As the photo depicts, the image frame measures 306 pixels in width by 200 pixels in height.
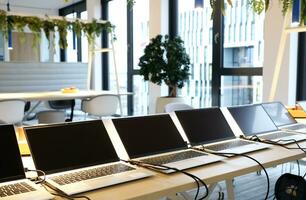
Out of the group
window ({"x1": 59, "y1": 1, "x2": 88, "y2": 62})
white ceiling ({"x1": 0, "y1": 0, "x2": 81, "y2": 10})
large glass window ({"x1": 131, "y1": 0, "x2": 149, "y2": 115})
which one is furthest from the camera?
white ceiling ({"x1": 0, "y1": 0, "x2": 81, "y2": 10})

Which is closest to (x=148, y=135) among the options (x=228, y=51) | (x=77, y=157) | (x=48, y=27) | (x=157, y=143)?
(x=157, y=143)

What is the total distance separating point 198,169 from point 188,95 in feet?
15.2

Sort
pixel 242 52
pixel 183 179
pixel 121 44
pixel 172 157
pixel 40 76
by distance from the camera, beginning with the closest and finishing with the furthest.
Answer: pixel 183 179 < pixel 172 157 < pixel 242 52 < pixel 40 76 < pixel 121 44

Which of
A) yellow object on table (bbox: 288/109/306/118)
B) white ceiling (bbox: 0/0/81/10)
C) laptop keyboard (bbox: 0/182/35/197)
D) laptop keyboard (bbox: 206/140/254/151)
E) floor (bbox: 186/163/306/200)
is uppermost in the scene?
white ceiling (bbox: 0/0/81/10)

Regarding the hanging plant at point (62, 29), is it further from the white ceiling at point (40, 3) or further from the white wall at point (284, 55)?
the white ceiling at point (40, 3)

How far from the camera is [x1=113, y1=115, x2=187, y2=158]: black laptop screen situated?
1.74 m

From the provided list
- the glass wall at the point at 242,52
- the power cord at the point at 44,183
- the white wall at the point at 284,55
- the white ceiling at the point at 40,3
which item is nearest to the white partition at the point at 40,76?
the white ceiling at the point at 40,3

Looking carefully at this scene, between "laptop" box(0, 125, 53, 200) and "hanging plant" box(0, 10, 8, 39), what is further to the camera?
"hanging plant" box(0, 10, 8, 39)

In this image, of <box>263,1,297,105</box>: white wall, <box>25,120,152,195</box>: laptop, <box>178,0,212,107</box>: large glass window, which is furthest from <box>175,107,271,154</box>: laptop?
<box>178,0,212,107</box>: large glass window

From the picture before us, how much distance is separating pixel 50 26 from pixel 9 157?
4526mm

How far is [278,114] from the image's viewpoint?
2666mm

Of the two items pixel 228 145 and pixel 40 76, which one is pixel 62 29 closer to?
pixel 40 76

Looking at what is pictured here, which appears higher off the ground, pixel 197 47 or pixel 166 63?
pixel 197 47

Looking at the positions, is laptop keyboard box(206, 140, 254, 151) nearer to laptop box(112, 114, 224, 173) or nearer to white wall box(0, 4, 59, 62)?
laptop box(112, 114, 224, 173)
